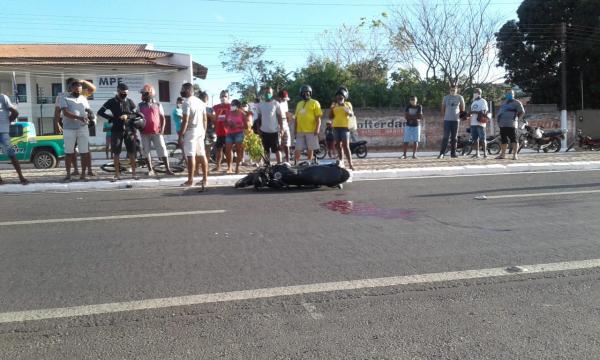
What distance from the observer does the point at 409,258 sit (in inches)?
182

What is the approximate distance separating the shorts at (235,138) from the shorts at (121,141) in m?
1.86

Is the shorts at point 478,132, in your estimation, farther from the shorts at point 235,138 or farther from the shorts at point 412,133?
the shorts at point 235,138

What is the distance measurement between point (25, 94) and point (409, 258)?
138 ft

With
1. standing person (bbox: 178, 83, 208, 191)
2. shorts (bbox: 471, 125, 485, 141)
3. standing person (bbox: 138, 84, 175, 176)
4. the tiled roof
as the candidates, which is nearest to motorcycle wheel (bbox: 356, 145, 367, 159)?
shorts (bbox: 471, 125, 485, 141)

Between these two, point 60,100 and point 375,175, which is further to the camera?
point 375,175

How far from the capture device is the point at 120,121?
9.66 metres

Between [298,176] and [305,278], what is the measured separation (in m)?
4.56

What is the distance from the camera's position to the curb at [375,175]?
9117mm

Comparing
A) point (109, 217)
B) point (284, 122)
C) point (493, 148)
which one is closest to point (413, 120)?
point (284, 122)

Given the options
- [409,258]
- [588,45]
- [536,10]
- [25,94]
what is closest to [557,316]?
[409,258]

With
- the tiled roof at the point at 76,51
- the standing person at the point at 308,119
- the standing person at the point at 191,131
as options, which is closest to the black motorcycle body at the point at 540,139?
the standing person at the point at 308,119

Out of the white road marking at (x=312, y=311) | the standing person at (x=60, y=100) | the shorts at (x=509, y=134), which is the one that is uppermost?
the standing person at (x=60, y=100)

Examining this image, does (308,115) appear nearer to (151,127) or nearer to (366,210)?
(151,127)

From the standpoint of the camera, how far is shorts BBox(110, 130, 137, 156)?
970 centimetres
